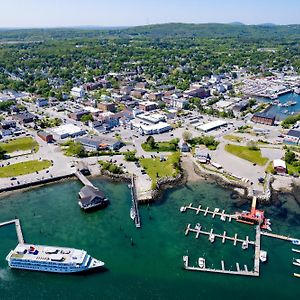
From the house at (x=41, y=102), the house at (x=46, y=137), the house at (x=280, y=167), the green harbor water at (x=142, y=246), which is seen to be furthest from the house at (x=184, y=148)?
the house at (x=41, y=102)

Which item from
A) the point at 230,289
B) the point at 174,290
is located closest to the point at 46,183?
the point at 174,290

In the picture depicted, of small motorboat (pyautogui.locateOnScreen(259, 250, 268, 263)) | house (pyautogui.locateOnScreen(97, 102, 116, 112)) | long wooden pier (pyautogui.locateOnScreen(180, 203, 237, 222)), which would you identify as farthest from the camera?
house (pyautogui.locateOnScreen(97, 102, 116, 112))

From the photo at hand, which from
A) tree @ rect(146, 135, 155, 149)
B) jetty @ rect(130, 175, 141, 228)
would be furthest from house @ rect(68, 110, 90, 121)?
jetty @ rect(130, 175, 141, 228)

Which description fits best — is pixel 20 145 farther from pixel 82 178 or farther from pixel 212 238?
pixel 212 238

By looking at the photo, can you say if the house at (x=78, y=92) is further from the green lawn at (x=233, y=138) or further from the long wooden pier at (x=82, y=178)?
the long wooden pier at (x=82, y=178)

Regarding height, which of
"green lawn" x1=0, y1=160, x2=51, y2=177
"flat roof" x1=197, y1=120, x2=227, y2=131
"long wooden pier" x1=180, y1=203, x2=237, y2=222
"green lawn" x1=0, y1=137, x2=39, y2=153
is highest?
"green lawn" x1=0, y1=137, x2=39, y2=153

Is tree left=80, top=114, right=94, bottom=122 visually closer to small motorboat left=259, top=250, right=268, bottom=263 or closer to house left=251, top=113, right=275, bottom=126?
house left=251, top=113, right=275, bottom=126

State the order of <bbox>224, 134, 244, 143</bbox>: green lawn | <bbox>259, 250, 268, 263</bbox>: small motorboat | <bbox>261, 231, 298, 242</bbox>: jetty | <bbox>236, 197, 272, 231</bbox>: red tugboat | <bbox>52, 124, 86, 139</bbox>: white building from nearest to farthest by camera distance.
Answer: <bbox>259, 250, 268, 263</bbox>: small motorboat < <bbox>261, 231, 298, 242</bbox>: jetty < <bbox>236, 197, 272, 231</bbox>: red tugboat < <bbox>224, 134, 244, 143</bbox>: green lawn < <bbox>52, 124, 86, 139</bbox>: white building
